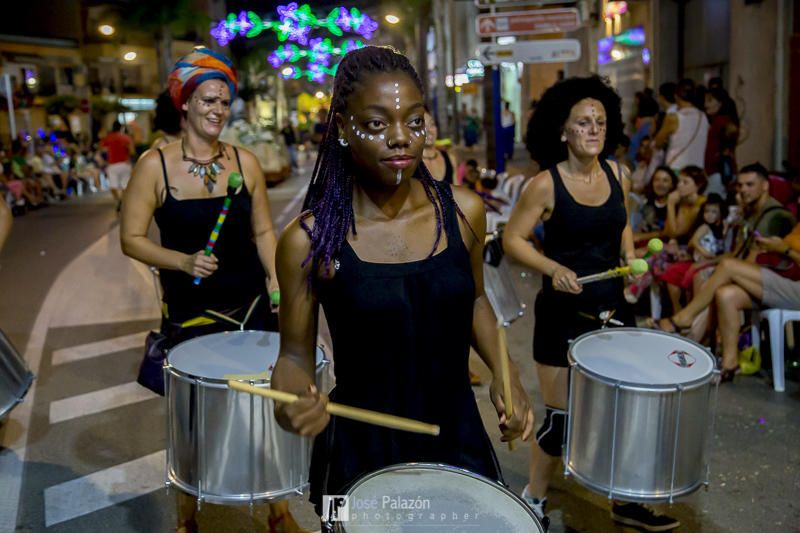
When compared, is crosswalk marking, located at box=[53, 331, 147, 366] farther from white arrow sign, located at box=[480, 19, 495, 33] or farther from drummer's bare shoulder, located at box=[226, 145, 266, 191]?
white arrow sign, located at box=[480, 19, 495, 33]

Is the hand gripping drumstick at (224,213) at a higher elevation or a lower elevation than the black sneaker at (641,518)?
higher

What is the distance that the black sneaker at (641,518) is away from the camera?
3391mm

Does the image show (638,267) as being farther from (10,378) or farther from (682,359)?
(10,378)

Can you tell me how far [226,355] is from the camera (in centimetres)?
297

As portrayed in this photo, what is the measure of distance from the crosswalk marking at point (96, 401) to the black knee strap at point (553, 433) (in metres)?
3.14

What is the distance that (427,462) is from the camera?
2.02 m

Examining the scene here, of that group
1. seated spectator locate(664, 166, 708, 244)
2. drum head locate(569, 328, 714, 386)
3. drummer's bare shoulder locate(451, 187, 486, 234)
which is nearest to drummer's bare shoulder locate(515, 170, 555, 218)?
drum head locate(569, 328, 714, 386)

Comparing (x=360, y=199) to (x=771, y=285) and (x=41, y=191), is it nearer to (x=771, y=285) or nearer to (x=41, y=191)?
(x=771, y=285)

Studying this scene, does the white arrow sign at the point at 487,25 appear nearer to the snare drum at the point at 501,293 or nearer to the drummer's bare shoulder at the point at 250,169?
the snare drum at the point at 501,293

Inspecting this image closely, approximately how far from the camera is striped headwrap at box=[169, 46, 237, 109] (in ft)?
11.2

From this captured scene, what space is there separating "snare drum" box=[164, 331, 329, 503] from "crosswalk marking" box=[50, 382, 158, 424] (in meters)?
2.80

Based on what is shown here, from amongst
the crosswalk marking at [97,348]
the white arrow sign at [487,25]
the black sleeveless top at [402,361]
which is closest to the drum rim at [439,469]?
the black sleeveless top at [402,361]

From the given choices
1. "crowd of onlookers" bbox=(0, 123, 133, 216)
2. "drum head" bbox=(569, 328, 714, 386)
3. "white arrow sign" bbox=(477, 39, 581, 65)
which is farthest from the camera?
"crowd of onlookers" bbox=(0, 123, 133, 216)

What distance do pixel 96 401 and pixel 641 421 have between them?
4.05m
